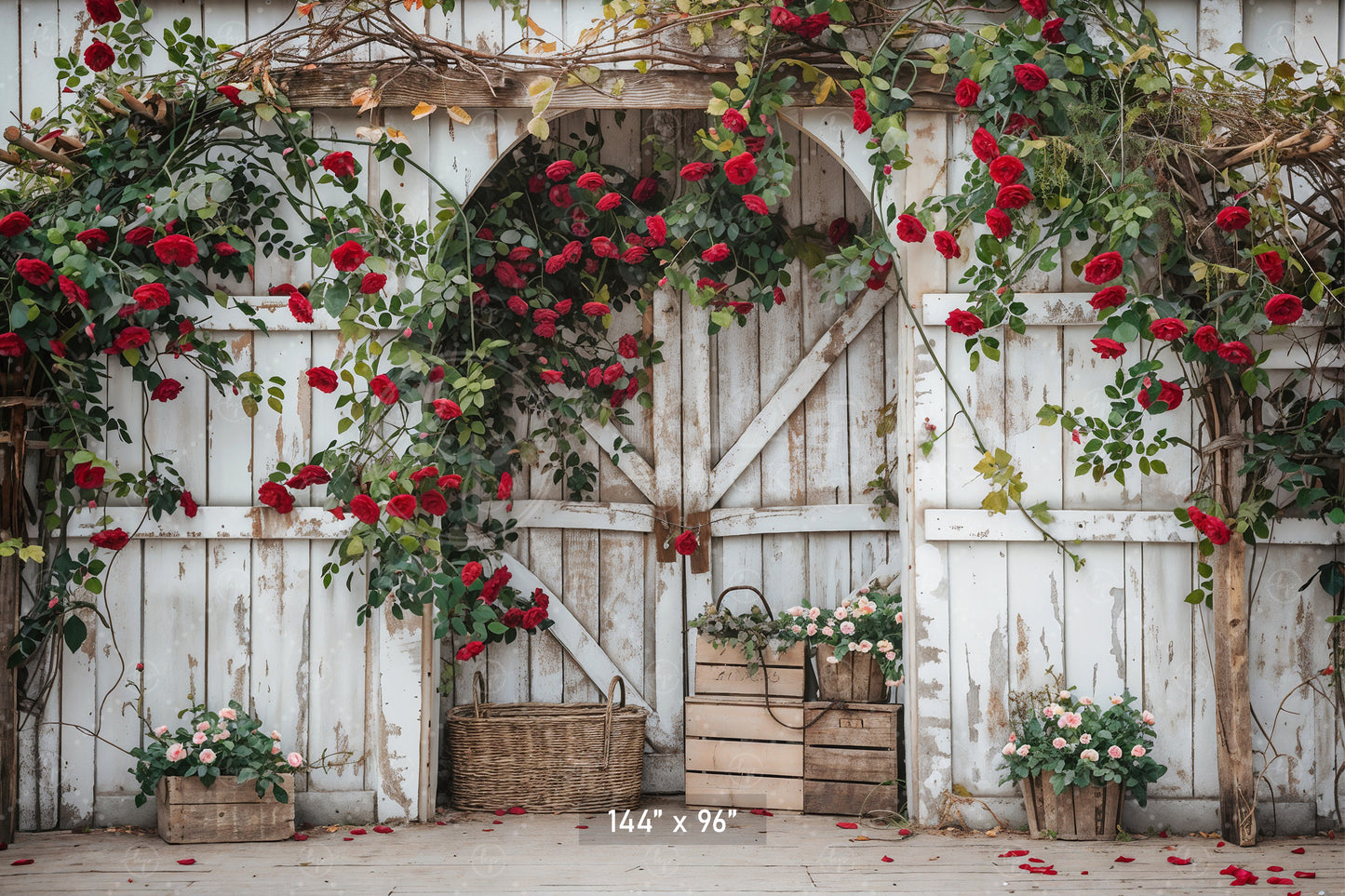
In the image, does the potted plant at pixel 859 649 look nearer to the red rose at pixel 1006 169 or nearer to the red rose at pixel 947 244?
the red rose at pixel 947 244

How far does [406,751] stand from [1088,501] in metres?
2.36

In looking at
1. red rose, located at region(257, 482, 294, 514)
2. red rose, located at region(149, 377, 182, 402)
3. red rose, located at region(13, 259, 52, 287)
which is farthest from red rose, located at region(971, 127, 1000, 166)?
red rose, located at region(13, 259, 52, 287)

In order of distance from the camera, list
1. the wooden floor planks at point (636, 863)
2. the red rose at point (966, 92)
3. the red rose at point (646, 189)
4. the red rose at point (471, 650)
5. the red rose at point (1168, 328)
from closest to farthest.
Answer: the wooden floor planks at point (636, 863), the red rose at point (1168, 328), the red rose at point (966, 92), the red rose at point (471, 650), the red rose at point (646, 189)

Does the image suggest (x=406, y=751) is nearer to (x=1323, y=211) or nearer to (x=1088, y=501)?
(x=1088, y=501)

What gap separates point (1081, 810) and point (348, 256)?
9.05 ft

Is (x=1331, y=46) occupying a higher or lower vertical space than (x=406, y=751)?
higher

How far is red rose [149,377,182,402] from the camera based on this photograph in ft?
10.1

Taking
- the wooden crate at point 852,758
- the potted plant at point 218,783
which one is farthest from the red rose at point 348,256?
the wooden crate at point 852,758

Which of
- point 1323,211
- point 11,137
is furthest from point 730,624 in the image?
point 11,137

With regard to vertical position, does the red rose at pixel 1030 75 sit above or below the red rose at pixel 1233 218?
above

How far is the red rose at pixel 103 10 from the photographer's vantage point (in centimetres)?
287

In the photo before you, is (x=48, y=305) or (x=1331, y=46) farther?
(x=1331, y=46)

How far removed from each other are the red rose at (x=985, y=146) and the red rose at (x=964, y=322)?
1.47ft

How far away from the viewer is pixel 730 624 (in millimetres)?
3541
